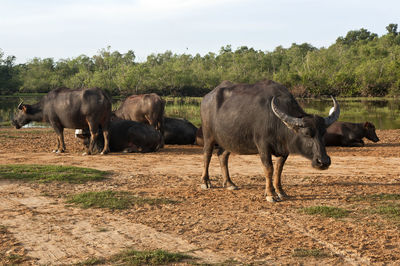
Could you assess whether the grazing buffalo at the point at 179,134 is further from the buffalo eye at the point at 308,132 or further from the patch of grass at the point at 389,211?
the patch of grass at the point at 389,211

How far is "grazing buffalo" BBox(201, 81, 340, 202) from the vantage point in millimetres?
6773

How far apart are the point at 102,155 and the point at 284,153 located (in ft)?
23.4

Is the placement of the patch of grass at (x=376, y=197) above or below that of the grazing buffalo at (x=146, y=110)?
below

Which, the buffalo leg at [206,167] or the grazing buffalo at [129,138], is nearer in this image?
the buffalo leg at [206,167]

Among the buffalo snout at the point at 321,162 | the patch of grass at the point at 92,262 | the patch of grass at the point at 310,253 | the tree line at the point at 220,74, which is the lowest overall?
the patch of grass at the point at 92,262

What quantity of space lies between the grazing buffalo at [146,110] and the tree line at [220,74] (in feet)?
153

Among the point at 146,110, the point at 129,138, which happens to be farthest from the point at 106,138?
the point at 146,110

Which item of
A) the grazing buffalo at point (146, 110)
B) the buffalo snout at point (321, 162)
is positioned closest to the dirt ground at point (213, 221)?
the buffalo snout at point (321, 162)

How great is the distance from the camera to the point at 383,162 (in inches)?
453

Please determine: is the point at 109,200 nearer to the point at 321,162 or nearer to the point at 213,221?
the point at 213,221

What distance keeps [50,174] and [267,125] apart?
15.8 ft

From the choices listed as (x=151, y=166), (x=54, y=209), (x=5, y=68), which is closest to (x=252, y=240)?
(x=54, y=209)

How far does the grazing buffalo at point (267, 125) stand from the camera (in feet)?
22.2

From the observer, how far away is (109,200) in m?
7.24
